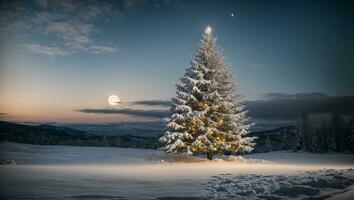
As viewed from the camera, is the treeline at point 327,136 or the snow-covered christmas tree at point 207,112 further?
the treeline at point 327,136

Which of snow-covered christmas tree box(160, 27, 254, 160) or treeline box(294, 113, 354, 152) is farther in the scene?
treeline box(294, 113, 354, 152)

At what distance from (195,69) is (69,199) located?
20.2m

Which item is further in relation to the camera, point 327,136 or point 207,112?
point 327,136

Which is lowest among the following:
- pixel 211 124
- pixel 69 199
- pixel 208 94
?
pixel 69 199

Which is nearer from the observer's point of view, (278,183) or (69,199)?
(69,199)

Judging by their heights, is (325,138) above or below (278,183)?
above

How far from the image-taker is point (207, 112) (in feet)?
91.0

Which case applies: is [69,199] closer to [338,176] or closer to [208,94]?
[338,176]

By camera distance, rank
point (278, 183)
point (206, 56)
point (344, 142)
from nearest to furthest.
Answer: point (278, 183) → point (206, 56) → point (344, 142)

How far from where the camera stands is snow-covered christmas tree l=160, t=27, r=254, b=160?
2634 centimetres

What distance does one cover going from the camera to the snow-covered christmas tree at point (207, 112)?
26344 mm

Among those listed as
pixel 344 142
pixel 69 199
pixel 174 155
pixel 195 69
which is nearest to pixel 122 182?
pixel 69 199

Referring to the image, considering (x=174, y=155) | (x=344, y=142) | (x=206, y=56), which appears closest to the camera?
(x=174, y=155)

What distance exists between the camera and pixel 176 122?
27172 millimetres
